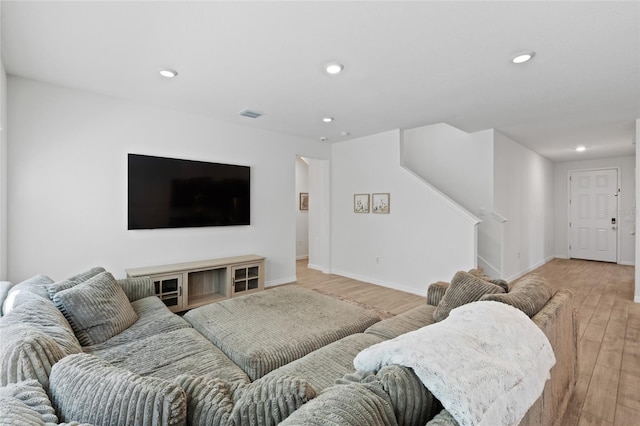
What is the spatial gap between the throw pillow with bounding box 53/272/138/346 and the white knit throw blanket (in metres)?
1.79

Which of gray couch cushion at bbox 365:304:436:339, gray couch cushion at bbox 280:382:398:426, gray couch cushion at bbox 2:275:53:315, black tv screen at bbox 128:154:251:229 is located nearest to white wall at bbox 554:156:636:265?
gray couch cushion at bbox 365:304:436:339

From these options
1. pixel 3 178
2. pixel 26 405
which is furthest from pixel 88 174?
pixel 26 405

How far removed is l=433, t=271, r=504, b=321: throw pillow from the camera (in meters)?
1.93

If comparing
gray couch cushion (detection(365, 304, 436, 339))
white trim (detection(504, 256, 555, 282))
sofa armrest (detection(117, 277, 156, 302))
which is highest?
sofa armrest (detection(117, 277, 156, 302))

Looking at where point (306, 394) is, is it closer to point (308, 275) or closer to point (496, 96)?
point (496, 96)

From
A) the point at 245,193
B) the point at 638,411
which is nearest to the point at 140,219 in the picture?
the point at 245,193

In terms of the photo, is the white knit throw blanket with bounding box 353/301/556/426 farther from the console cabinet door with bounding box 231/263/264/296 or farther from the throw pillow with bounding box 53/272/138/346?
the console cabinet door with bounding box 231/263/264/296

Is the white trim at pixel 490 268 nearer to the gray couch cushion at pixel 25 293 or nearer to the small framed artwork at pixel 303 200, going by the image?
the small framed artwork at pixel 303 200

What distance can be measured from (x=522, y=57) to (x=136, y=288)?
3.74 m

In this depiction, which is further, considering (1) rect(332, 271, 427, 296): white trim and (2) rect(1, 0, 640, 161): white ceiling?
(1) rect(332, 271, 427, 296): white trim

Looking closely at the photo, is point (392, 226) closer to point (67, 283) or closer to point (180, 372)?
point (180, 372)

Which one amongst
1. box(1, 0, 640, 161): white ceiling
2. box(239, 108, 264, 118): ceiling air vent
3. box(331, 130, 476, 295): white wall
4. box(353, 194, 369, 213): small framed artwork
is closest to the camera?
box(1, 0, 640, 161): white ceiling

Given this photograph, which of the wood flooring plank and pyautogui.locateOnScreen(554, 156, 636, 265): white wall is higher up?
pyautogui.locateOnScreen(554, 156, 636, 265): white wall

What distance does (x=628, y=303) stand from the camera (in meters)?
3.91
